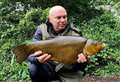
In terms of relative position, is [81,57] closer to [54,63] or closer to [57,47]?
[57,47]

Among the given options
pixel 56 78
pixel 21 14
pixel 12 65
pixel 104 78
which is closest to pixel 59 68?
pixel 56 78

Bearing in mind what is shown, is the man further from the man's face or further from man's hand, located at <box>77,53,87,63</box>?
man's hand, located at <box>77,53,87,63</box>

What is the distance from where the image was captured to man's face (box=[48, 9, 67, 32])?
589cm

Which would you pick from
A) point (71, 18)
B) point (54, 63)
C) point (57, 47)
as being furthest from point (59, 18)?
point (71, 18)

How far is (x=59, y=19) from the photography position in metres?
5.91

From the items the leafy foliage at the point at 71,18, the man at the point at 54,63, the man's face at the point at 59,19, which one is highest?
the man's face at the point at 59,19

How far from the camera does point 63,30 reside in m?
6.00

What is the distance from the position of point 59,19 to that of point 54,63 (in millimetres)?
642

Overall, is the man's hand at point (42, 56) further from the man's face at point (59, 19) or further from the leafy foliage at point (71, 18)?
the leafy foliage at point (71, 18)

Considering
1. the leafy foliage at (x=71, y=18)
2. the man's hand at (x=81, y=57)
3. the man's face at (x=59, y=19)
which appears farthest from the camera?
the leafy foliage at (x=71, y=18)

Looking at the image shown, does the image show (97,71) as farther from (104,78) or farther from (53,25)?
(53,25)

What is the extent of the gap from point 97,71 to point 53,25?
3732mm

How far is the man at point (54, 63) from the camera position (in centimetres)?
594

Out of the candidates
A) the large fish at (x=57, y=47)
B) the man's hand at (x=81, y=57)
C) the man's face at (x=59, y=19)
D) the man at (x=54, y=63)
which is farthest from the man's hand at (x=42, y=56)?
the man's face at (x=59, y=19)
